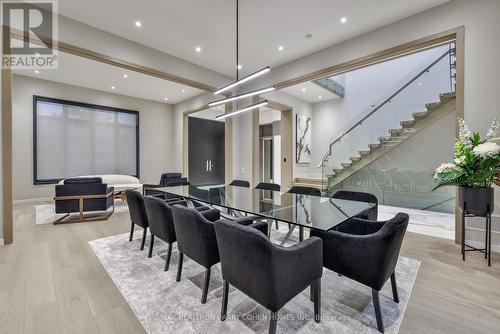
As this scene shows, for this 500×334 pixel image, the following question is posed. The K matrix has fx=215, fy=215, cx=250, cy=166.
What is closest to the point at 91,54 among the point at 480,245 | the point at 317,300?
the point at 317,300

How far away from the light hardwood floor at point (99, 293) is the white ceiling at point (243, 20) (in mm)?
3463

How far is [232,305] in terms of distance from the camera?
1.81 meters

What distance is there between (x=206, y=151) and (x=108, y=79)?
12.8 feet

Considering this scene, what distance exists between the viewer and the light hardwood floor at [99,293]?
1.60 meters

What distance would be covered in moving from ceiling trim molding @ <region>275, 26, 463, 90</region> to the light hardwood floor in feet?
9.64

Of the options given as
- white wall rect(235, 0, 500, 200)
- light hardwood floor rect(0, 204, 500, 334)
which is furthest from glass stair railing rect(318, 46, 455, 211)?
light hardwood floor rect(0, 204, 500, 334)

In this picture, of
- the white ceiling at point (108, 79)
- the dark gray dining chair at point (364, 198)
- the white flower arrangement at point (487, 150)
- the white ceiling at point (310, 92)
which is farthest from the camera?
the white ceiling at point (310, 92)

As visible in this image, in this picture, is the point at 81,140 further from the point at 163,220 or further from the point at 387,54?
the point at 387,54

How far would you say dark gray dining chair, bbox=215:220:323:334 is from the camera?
4.19 ft

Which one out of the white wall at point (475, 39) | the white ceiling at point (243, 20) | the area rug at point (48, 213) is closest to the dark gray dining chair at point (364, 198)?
the white wall at point (475, 39)

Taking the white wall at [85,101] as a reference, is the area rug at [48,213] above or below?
below

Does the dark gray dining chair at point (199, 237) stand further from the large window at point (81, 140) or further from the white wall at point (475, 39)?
the large window at point (81, 140)

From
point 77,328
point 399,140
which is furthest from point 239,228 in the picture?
point 399,140

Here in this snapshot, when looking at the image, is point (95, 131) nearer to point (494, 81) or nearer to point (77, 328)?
point (77, 328)
